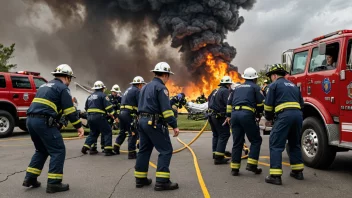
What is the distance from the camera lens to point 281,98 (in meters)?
4.70

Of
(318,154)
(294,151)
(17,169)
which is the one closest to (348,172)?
(318,154)

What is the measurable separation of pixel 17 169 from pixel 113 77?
40.9m

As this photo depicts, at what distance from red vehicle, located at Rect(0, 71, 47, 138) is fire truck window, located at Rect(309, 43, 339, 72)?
29.7 feet

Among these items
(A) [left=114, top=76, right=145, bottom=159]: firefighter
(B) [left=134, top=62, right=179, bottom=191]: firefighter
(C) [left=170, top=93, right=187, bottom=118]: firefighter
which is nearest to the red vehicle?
(C) [left=170, top=93, right=187, bottom=118]: firefighter

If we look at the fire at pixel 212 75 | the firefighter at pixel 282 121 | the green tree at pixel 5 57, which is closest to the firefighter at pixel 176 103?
the firefighter at pixel 282 121

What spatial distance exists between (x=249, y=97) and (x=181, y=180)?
171 centimetres

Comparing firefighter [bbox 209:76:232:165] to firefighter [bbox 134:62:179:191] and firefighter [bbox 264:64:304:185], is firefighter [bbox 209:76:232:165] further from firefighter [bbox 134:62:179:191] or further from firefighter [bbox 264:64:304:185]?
firefighter [bbox 134:62:179:191]

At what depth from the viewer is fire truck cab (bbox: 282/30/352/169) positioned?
4699 millimetres

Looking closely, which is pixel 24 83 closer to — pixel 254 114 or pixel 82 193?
pixel 82 193

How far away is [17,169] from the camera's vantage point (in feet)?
18.6

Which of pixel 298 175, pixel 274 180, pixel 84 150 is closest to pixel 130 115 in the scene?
pixel 84 150

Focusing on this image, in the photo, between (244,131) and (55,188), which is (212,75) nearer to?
(244,131)

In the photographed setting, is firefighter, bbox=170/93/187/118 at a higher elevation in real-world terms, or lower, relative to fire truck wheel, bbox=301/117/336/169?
higher

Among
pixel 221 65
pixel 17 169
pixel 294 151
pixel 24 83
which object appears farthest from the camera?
pixel 221 65
